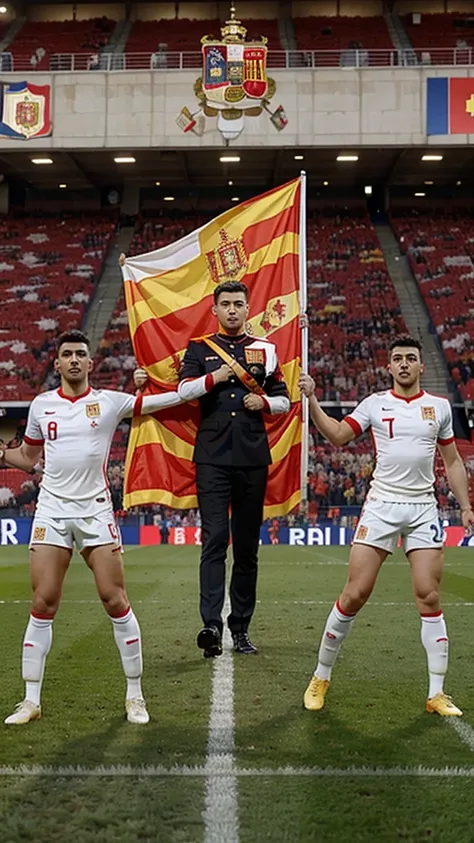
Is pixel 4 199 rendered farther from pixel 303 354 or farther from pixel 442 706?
pixel 442 706

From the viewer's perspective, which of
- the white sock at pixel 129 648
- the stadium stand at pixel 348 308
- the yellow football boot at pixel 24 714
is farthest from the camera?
the stadium stand at pixel 348 308

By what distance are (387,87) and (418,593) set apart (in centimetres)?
2866

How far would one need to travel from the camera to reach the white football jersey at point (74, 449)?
5.20 m

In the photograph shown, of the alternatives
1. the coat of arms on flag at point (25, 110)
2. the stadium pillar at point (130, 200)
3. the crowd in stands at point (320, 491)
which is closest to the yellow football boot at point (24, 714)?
the crowd in stands at point (320, 491)

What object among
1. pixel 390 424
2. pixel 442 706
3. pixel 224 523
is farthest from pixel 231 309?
pixel 442 706

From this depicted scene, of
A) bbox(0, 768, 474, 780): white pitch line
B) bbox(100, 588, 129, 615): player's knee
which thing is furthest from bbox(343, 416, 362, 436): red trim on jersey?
bbox(0, 768, 474, 780): white pitch line

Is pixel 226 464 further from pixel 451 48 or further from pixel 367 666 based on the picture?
pixel 451 48

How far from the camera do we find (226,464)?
6656 millimetres

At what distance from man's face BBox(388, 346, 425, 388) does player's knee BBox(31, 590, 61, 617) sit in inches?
84.7

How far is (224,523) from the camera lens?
6.71 meters

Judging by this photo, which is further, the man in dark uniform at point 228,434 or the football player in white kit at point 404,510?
the man in dark uniform at point 228,434

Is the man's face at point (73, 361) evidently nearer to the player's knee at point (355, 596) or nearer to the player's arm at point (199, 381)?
the player's arm at point (199, 381)

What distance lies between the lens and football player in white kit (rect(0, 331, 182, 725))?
512 cm

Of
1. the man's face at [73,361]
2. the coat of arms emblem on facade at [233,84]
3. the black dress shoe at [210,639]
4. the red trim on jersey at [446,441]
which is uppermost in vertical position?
the coat of arms emblem on facade at [233,84]
